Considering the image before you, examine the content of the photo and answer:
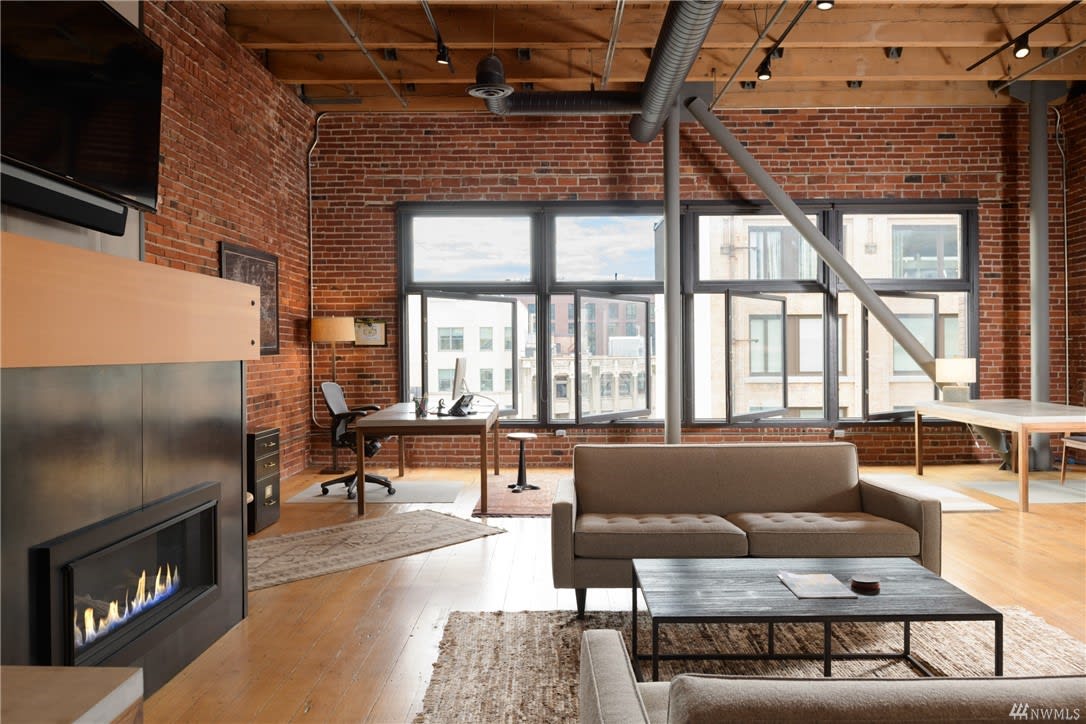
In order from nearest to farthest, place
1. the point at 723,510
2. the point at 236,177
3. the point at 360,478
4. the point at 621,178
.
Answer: the point at 723,510
the point at 360,478
the point at 236,177
the point at 621,178

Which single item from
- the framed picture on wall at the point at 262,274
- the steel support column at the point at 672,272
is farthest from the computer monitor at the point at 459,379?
the steel support column at the point at 672,272

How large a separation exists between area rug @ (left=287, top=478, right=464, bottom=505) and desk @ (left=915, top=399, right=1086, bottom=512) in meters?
4.64

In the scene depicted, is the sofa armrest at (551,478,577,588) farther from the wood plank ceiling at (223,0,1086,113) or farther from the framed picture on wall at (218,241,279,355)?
the wood plank ceiling at (223,0,1086,113)

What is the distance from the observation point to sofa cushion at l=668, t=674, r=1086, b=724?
1.04m

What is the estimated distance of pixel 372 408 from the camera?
24.7 ft

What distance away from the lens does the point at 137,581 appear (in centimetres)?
286

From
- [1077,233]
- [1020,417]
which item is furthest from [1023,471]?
[1077,233]

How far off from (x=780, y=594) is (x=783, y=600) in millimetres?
69

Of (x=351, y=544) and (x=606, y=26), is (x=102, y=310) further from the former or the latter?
(x=606, y=26)

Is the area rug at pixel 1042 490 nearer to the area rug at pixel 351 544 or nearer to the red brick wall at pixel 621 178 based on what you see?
the red brick wall at pixel 621 178

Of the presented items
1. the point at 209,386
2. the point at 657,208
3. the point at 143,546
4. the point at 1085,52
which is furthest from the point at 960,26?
the point at 143,546

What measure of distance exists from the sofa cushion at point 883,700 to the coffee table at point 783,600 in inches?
54.5

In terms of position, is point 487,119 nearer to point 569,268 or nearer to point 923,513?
point 569,268

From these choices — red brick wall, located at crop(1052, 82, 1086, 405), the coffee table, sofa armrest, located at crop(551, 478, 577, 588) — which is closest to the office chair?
sofa armrest, located at crop(551, 478, 577, 588)
